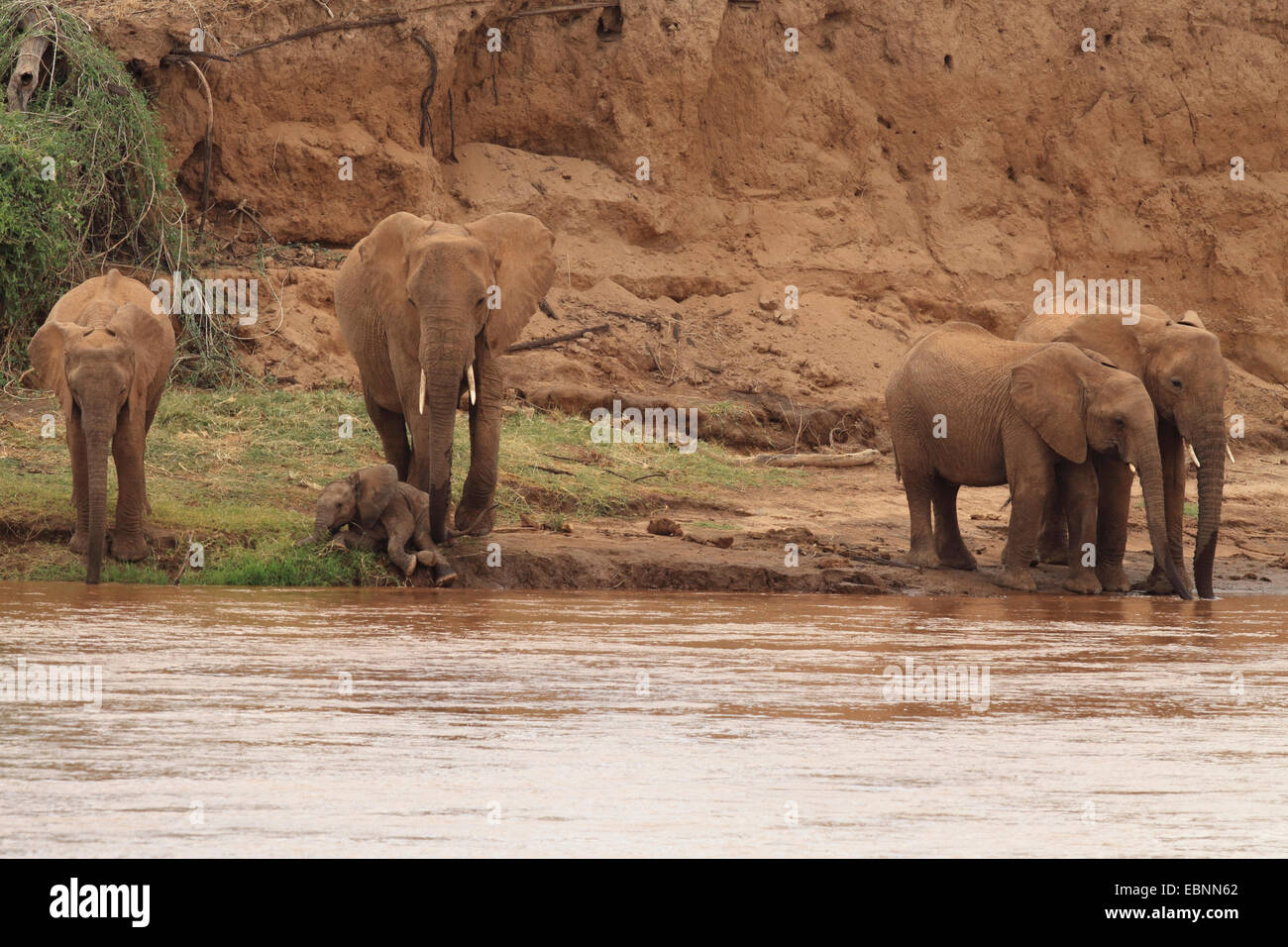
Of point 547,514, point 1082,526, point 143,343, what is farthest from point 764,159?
point 143,343

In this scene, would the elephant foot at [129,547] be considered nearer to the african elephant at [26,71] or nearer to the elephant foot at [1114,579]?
the elephant foot at [1114,579]

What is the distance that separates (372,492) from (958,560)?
4536 mm

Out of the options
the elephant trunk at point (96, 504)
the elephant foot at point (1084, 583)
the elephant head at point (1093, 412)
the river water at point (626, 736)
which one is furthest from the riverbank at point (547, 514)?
the river water at point (626, 736)

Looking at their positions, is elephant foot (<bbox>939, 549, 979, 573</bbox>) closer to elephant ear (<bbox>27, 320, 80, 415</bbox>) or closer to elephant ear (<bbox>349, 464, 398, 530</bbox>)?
elephant ear (<bbox>349, 464, 398, 530</bbox>)

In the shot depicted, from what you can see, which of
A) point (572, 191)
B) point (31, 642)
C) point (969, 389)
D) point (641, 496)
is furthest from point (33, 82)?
point (31, 642)

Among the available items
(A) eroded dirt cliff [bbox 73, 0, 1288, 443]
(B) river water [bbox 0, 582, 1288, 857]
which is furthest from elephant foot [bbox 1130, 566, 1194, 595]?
(A) eroded dirt cliff [bbox 73, 0, 1288, 443]

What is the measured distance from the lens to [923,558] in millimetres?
13258

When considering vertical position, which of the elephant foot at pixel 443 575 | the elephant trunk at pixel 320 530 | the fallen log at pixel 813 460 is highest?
the fallen log at pixel 813 460

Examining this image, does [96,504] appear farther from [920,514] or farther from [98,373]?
[920,514]

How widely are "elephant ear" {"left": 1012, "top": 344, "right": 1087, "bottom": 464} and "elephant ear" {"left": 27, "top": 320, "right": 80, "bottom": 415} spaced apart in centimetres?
654

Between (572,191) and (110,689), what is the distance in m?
15.6

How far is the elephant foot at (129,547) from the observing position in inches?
454

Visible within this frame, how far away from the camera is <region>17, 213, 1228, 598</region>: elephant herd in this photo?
37.9 feet

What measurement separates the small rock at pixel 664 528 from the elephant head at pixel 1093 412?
262 centimetres
